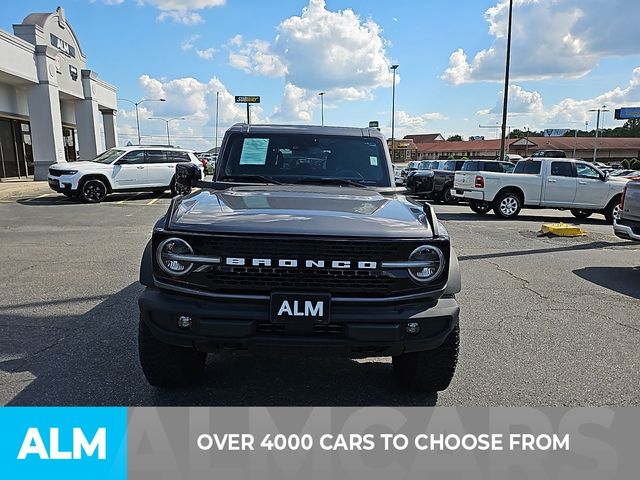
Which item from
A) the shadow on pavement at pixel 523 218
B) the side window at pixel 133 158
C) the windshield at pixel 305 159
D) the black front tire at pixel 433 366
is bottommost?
the shadow on pavement at pixel 523 218

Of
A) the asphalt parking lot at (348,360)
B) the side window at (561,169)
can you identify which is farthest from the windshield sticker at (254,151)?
the side window at (561,169)

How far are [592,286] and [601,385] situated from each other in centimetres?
348

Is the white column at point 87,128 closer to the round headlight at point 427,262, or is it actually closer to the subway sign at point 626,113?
the round headlight at point 427,262

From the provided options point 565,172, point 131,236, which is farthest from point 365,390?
point 565,172

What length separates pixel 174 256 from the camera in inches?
116

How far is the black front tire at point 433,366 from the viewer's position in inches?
131

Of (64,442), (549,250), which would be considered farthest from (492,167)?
(64,442)

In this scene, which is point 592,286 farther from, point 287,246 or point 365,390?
point 287,246

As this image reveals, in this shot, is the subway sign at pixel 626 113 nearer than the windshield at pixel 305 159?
No

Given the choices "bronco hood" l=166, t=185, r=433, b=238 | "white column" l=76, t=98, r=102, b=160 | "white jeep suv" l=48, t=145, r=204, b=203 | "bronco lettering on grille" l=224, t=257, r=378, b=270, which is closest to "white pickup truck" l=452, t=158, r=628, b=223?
"white jeep suv" l=48, t=145, r=204, b=203

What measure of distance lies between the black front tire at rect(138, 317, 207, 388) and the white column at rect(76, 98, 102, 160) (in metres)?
27.9

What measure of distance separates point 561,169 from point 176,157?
1281cm

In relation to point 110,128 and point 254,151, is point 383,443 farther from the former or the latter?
point 110,128

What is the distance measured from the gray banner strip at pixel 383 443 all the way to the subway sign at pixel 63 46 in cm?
2672
